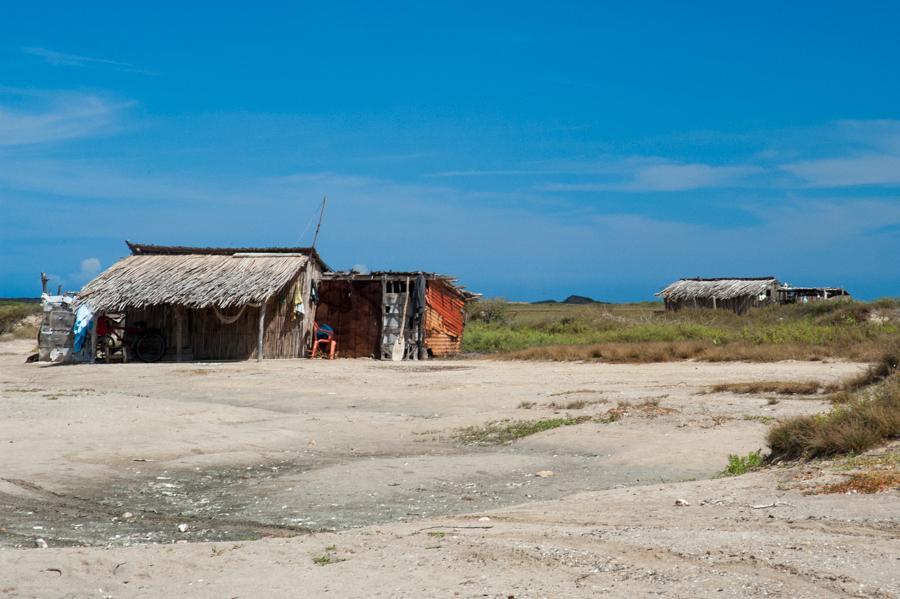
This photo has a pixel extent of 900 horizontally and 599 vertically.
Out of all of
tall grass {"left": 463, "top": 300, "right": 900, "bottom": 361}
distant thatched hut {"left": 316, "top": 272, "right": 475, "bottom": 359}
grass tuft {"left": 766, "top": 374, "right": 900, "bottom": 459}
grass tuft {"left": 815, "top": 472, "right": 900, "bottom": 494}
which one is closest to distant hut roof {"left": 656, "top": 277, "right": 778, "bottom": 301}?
tall grass {"left": 463, "top": 300, "right": 900, "bottom": 361}

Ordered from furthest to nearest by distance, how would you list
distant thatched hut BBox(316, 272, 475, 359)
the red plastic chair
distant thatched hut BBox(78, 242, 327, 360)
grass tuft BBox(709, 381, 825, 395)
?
distant thatched hut BBox(316, 272, 475, 359) < the red plastic chair < distant thatched hut BBox(78, 242, 327, 360) < grass tuft BBox(709, 381, 825, 395)

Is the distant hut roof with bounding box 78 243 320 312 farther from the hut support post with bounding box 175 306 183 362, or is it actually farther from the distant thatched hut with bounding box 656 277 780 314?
the distant thatched hut with bounding box 656 277 780 314

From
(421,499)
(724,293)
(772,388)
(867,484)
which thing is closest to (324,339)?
(772,388)

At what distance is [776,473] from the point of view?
884 cm

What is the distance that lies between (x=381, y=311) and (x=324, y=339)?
1.89 metres

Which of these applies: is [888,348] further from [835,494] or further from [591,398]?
[835,494]

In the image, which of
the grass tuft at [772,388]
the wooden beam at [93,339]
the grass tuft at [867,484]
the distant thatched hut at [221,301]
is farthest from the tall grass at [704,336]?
the wooden beam at [93,339]

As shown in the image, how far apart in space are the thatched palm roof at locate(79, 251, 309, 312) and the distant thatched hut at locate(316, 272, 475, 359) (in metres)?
1.84

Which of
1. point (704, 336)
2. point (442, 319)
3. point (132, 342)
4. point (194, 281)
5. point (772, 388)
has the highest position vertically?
point (194, 281)

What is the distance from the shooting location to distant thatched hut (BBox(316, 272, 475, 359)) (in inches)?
→ 1178

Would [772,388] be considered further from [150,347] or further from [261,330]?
[150,347]

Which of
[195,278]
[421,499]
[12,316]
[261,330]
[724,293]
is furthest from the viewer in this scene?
[724,293]

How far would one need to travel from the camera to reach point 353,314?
99.5 ft

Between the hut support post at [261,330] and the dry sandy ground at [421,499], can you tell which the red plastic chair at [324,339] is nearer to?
the hut support post at [261,330]
